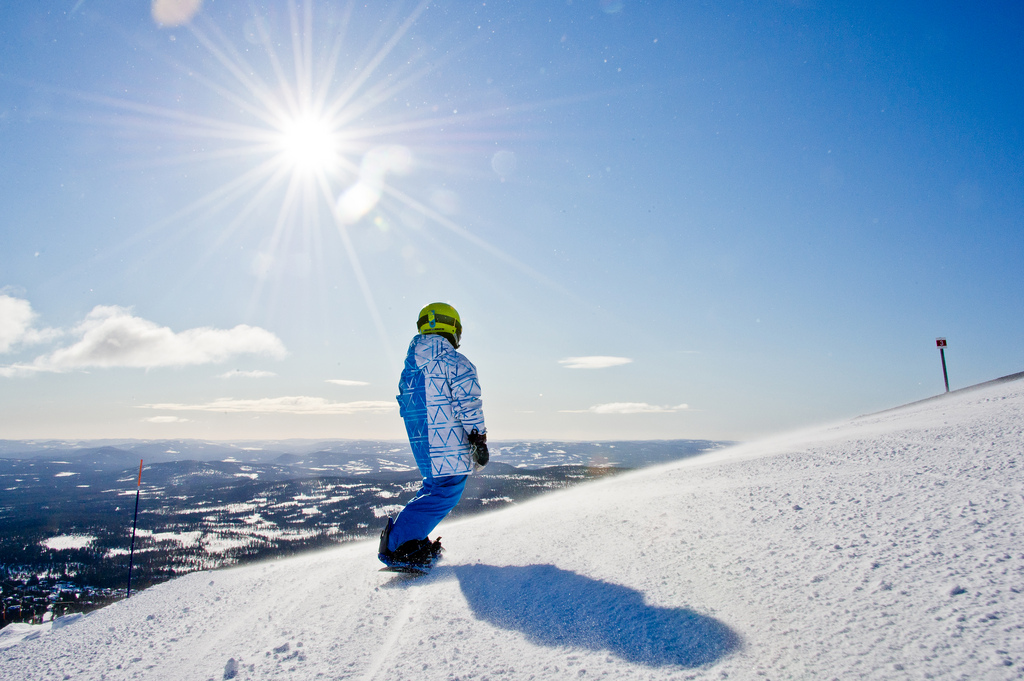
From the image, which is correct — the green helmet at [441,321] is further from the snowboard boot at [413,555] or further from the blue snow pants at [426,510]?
the snowboard boot at [413,555]

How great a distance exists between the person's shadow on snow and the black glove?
3.06 ft

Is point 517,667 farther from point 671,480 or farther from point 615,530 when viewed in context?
point 671,480

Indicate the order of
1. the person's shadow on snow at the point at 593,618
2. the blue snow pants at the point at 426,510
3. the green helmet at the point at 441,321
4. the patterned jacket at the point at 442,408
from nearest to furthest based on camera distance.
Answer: the person's shadow on snow at the point at 593,618, the blue snow pants at the point at 426,510, the patterned jacket at the point at 442,408, the green helmet at the point at 441,321

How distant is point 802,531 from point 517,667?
219 cm

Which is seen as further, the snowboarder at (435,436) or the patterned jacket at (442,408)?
the patterned jacket at (442,408)

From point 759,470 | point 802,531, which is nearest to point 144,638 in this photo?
point 802,531

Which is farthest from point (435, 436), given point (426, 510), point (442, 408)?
point (426, 510)

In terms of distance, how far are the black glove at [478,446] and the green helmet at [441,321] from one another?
3.03 feet

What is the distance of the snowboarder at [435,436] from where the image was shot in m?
3.75

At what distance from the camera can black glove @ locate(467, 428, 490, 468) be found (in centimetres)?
386

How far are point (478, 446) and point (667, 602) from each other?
6.20ft

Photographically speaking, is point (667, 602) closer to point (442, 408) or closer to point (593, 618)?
point (593, 618)

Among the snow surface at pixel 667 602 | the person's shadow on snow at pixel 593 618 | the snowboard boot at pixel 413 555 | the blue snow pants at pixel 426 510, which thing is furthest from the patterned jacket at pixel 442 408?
the person's shadow on snow at pixel 593 618

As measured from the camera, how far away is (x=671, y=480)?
6.00 metres
